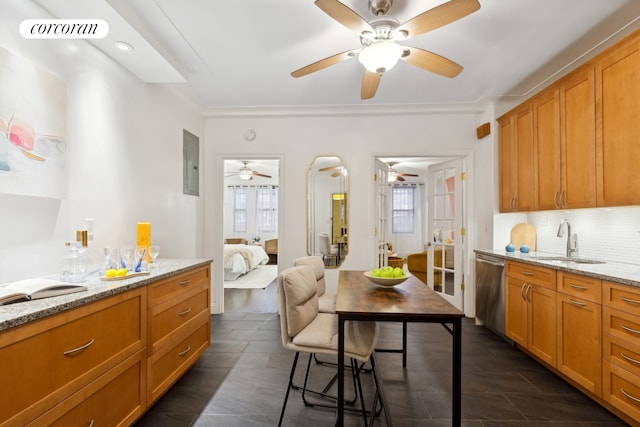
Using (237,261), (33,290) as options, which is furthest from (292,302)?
(237,261)

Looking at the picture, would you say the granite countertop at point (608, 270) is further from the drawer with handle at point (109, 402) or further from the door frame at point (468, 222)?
the drawer with handle at point (109, 402)

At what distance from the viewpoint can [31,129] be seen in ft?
5.84

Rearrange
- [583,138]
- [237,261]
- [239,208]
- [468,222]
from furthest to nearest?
1. [239,208]
2. [237,261]
3. [468,222]
4. [583,138]

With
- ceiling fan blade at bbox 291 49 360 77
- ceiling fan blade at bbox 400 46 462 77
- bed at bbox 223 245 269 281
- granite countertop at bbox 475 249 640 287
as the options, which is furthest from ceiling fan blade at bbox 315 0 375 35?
bed at bbox 223 245 269 281

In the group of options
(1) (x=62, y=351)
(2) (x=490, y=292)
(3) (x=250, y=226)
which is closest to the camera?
(1) (x=62, y=351)

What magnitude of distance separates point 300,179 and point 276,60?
1.64m

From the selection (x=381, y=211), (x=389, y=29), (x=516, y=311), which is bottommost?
(x=516, y=311)

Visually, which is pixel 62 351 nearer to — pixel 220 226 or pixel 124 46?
pixel 124 46

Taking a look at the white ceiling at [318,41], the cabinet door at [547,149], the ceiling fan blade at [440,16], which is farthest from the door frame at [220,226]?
the cabinet door at [547,149]

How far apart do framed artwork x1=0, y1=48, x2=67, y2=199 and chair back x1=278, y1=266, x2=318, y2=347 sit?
5.00 feet

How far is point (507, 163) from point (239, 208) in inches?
296

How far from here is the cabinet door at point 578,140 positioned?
7.91 ft

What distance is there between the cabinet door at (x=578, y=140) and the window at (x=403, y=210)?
681cm

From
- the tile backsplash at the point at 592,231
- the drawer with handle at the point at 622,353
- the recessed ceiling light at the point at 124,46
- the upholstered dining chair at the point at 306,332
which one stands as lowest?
the drawer with handle at the point at 622,353
